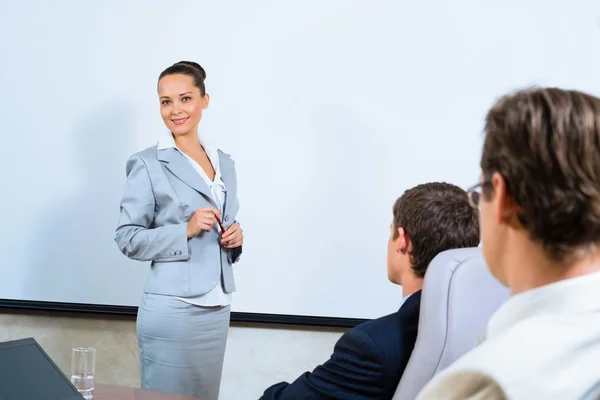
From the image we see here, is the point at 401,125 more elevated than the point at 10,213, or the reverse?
the point at 401,125

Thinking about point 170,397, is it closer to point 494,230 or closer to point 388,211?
point 494,230

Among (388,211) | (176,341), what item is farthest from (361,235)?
(176,341)

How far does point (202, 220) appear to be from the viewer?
7.82ft

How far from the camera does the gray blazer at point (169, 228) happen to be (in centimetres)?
240

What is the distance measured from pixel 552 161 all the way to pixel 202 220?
1716 mm

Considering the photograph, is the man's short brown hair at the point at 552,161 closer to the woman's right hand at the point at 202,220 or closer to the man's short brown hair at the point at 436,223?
the man's short brown hair at the point at 436,223

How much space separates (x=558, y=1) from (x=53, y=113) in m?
2.11

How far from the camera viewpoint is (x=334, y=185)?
10.1ft

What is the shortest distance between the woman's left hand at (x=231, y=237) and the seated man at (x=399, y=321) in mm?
870

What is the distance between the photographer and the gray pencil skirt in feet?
7.76

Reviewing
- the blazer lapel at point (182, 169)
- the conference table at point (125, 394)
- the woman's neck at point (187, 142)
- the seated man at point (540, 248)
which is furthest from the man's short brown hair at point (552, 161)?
the woman's neck at point (187, 142)

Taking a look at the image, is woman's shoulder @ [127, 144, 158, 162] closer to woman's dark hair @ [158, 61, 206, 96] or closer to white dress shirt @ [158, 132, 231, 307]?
white dress shirt @ [158, 132, 231, 307]

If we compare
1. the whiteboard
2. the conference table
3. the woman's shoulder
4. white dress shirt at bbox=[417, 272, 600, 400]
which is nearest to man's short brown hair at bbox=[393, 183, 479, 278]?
the conference table

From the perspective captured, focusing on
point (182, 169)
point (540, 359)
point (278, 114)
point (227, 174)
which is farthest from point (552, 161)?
point (278, 114)
